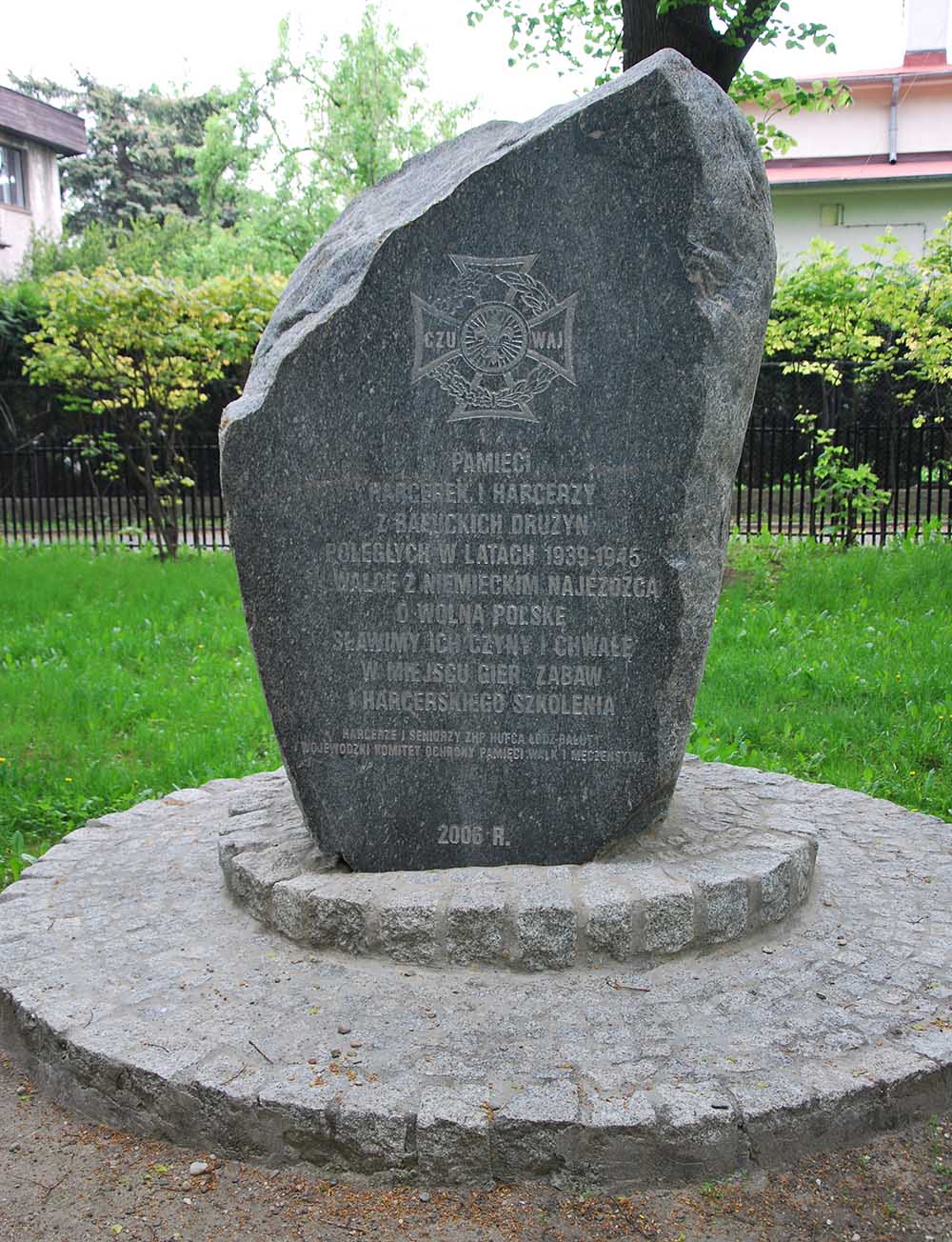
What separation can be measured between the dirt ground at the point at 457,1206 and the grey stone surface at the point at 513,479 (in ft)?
2.93

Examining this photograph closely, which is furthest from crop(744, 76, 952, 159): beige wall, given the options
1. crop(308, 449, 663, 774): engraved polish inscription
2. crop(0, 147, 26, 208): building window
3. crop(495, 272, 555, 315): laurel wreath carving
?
crop(308, 449, 663, 774): engraved polish inscription

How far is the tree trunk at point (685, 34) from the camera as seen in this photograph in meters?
8.39

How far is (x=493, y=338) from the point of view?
3523mm

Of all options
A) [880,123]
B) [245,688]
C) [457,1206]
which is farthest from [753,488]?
[457,1206]

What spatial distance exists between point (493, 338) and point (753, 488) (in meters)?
13.0

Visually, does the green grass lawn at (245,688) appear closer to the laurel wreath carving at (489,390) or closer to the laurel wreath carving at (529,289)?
the laurel wreath carving at (489,390)

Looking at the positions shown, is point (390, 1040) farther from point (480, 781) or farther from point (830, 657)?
point (830, 657)

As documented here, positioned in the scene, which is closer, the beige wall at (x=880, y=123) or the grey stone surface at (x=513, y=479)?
the grey stone surface at (x=513, y=479)

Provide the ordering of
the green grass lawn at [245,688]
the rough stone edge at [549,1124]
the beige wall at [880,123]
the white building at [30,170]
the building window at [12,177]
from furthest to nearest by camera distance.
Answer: the building window at [12,177], the white building at [30,170], the beige wall at [880,123], the green grass lawn at [245,688], the rough stone edge at [549,1124]

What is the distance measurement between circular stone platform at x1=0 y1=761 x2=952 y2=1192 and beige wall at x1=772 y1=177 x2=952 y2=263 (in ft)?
66.0

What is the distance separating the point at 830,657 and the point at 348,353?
4618mm

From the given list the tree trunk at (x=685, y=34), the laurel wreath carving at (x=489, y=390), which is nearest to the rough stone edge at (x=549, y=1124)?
the laurel wreath carving at (x=489, y=390)

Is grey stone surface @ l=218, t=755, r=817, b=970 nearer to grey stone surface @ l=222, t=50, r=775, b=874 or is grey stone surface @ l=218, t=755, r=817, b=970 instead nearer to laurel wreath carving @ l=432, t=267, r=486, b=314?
grey stone surface @ l=222, t=50, r=775, b=874

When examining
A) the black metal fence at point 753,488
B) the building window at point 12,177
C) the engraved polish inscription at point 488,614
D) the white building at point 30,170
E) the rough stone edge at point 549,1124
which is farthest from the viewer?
the building window at point 12,177
